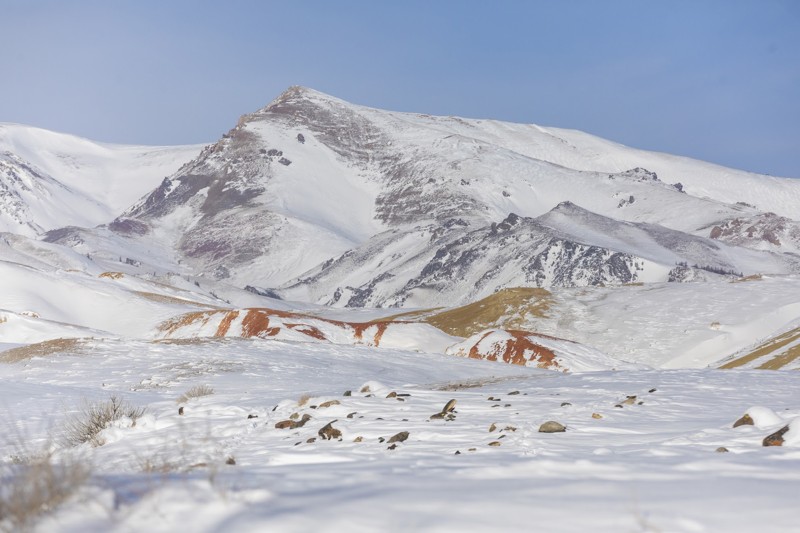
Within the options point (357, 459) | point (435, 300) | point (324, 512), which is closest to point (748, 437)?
point (357, 459)

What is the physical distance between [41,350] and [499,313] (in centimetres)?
5064

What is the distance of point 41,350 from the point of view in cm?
3025

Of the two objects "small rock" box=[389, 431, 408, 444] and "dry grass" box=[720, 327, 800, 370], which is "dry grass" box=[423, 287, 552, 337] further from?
"small rock" box=[389, 431, 408, 444]

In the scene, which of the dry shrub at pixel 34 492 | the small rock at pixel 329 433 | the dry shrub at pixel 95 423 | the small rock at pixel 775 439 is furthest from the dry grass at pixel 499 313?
the dry shrub at pixel 34 492

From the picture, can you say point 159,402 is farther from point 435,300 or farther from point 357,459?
point 435,300

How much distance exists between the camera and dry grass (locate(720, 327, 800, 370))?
4388 cm

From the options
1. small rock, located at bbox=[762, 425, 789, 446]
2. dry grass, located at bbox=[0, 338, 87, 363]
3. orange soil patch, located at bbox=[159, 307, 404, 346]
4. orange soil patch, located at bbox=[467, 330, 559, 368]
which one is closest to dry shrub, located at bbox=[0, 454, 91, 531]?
small rock, located at bbox=[762, 425, 789, 446]

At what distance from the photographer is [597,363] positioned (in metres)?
42.2

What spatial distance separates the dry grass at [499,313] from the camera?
73.1 meters

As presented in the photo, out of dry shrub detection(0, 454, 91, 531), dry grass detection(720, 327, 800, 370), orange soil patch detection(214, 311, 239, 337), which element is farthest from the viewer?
orange soil patch detection(214, 311, 239, 337)

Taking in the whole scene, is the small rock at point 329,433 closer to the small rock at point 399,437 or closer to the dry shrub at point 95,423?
the small rock at point 399,437

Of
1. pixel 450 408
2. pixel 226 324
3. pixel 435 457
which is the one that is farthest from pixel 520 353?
pixel 435 457

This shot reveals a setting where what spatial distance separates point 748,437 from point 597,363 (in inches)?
1280

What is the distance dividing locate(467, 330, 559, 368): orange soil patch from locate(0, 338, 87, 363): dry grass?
20.4 metres
